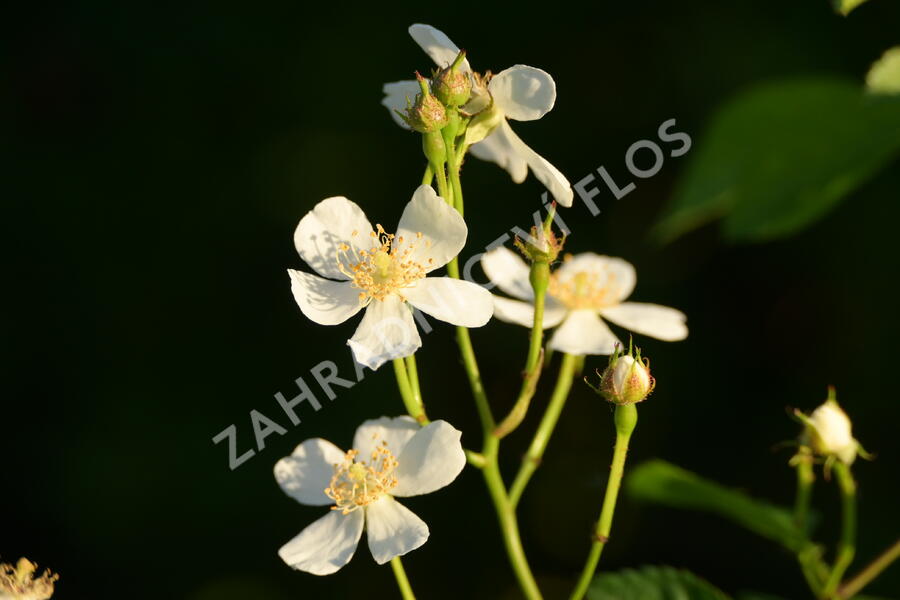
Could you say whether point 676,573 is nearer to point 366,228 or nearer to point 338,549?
point 338,549

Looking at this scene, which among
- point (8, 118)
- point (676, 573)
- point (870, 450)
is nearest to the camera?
point (676, 573)

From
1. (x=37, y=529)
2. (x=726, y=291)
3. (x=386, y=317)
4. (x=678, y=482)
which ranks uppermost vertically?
(x=37, y=529)

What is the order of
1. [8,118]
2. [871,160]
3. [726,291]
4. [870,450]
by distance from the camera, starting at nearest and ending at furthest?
1. [871,160]
2. [870,450]
3. [726,291]
4. [8,118]

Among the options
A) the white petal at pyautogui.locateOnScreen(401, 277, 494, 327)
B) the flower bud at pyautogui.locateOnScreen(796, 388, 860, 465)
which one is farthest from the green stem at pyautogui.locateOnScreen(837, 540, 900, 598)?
the white petal at pyautogui.locateOnScreen(401, 277, 494, 327)

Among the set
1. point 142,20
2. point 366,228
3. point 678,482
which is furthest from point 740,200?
point 142,20

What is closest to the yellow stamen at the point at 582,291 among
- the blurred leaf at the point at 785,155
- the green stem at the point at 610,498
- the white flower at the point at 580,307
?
the white flower at the point at 580,307

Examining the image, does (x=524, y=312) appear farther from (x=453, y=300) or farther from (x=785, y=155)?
(x=785, y=155)

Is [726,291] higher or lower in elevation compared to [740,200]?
higher

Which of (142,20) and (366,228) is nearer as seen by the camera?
(366,228)

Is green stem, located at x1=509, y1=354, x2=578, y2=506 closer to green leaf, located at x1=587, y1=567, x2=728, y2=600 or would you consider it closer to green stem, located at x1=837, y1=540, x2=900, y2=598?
green leaf, located at x1=587, y1=567, x2=728, y2=600
